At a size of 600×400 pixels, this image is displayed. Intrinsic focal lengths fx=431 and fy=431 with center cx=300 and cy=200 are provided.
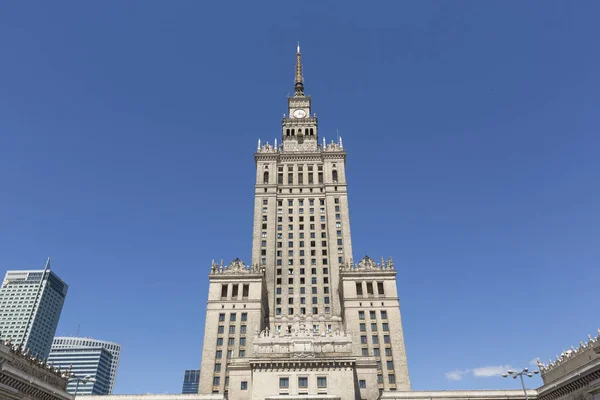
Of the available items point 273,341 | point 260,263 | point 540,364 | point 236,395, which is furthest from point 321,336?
point 260,263

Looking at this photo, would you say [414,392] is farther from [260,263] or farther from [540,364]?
[260,263]

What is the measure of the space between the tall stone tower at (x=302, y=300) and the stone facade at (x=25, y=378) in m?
23.9

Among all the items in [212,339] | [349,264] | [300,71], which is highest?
[300,71]

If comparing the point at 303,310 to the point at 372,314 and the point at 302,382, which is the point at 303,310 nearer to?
the point at 372,314

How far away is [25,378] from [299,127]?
3996 inches

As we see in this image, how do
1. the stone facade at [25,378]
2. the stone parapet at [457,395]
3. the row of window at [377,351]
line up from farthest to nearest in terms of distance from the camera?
the row of window at [377,351], the stone parapet at [457,395], the stone facade at [25,378]

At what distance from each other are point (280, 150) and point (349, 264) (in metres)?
45.0

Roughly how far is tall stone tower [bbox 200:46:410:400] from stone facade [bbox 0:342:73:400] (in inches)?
939

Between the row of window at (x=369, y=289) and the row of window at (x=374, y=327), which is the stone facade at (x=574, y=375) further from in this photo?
the row of window at (x=369, y=289)

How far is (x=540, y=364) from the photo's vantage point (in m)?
63.2

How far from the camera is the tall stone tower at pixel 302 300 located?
6081 cm

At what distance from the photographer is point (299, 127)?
13488cm

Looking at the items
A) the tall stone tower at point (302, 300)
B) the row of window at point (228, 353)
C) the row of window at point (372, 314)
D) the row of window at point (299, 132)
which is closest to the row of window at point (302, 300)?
the tall stone tower at point (302, 300)

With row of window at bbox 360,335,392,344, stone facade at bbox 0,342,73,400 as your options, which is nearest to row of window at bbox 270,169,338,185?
row of window at bbox 360,335,392,344
